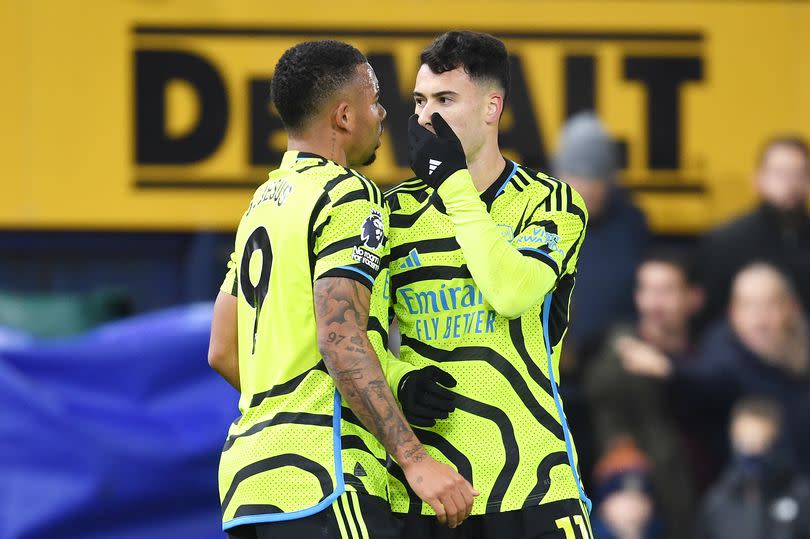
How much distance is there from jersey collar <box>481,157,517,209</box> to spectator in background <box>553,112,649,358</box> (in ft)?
10.7

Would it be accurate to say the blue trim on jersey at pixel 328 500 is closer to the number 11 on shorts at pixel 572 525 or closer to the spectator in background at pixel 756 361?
the number 11 on shorts at pixel 572 525

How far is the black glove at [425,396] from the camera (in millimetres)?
4008

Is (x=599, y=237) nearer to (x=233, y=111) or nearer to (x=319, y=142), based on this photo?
(x=233, y=111)

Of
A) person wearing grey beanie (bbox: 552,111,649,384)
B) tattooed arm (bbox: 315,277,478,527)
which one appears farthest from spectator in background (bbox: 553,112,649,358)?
tattooed arm (bbox: 315,277,478,527)

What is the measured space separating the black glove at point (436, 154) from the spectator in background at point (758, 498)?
3.69 metres

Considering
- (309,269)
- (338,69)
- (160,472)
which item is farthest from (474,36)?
(160,472)

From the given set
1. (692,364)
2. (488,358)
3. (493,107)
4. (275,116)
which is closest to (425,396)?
(488,358)

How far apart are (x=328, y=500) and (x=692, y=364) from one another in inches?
163

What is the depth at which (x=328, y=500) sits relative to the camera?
12.5 feet

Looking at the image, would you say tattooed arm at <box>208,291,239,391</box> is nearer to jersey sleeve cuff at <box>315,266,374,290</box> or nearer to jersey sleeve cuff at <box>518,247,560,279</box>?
jersey sleeve cuff at <box>315,266,374,290</box>

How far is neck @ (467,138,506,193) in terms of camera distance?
14.1ft

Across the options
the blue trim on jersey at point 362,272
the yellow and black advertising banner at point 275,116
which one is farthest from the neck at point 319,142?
the yellow and black advertising banner at point 275,116

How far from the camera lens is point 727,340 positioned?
25.1 feet

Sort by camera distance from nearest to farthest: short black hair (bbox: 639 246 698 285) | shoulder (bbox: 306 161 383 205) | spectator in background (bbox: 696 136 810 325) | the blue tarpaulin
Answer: shoulder (bbox: 306 161 383 205)
the blue tarpaulin
short black hair (bbox: 639 246 698 285)
spectator in background (bbox: 696 136 810 325)
